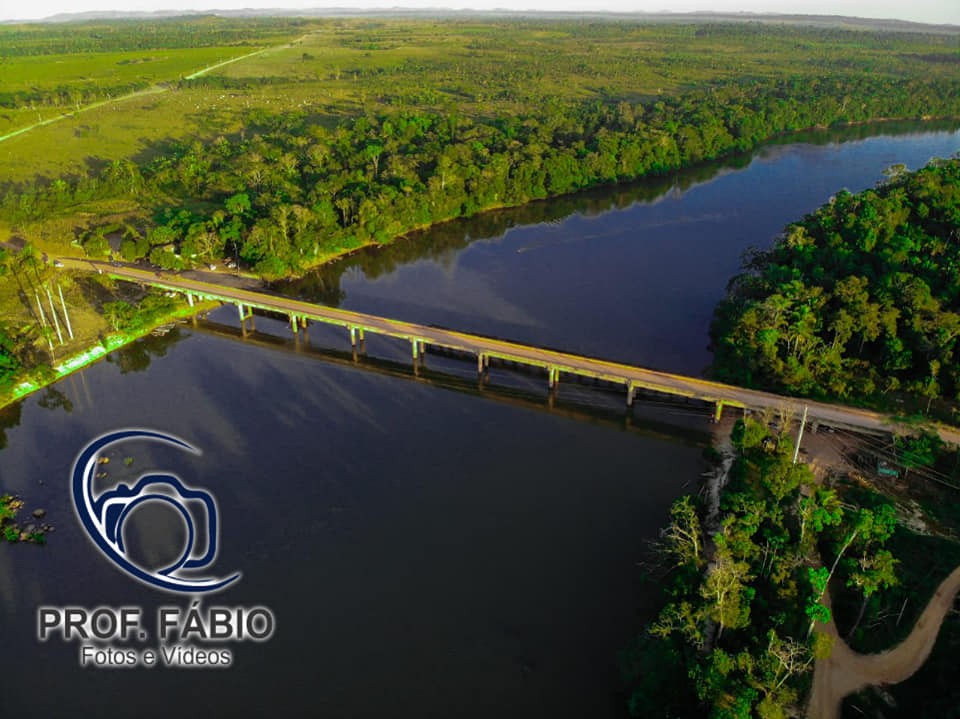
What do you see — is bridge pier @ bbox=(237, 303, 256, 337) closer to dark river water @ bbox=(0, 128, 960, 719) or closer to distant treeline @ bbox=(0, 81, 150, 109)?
dark river water @ bbox=(0, 128, 960, 719)

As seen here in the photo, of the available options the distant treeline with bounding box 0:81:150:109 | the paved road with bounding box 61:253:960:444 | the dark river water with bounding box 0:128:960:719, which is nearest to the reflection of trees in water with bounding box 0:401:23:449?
the dark river water with bounding box 0:128:960:719

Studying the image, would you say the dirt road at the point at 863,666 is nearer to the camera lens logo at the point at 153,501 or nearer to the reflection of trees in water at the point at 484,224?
the camera lens logo at the point at 153,501

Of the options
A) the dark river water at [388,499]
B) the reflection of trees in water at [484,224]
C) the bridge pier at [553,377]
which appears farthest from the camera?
the reflection of trees in water at [484,224]

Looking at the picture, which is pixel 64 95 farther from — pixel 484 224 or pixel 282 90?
pixel 484 224

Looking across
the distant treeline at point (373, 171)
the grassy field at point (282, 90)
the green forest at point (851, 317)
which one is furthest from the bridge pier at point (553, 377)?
the grassy field at point (282, 90)

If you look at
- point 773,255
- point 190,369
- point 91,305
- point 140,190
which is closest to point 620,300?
point 773,255
